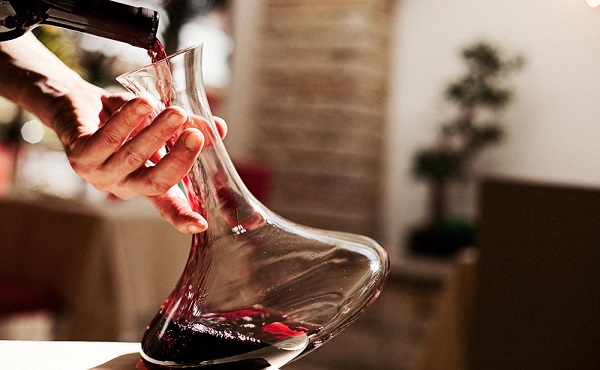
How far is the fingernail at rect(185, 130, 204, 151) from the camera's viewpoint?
41 cm

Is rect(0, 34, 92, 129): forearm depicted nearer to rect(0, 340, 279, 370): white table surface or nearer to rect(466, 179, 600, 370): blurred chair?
rect(0, 340, 279, 370): white table surface

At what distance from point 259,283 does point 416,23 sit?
15.6 feet

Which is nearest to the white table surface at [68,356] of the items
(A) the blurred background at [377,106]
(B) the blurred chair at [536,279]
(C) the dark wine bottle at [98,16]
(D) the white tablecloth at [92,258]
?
(C) the dark wine bottle at [98,16]

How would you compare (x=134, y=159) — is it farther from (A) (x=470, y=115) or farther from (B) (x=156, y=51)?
(A) (x=470, y=115)

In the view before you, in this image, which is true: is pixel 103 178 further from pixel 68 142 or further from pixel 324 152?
pixel 324 152

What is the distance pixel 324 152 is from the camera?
4.80 meters

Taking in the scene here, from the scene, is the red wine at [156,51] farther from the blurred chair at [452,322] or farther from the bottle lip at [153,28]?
the blurred chair at [452,322]

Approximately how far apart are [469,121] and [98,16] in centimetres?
422

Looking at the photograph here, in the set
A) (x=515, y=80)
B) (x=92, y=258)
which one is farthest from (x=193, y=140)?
(x=515, y=80)

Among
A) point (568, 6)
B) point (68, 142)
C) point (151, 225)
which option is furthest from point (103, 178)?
point (568, 6)

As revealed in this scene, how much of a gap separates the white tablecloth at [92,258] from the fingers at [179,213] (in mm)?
1448

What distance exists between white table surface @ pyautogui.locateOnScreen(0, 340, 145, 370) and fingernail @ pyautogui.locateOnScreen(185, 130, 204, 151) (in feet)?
0.48

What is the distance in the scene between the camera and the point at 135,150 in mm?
446

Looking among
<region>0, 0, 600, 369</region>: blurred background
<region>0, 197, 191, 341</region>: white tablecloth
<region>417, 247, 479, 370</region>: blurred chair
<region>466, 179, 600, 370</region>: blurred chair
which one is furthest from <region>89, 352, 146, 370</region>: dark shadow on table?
<region>0, 0, 600, 369</region>: blurred background
